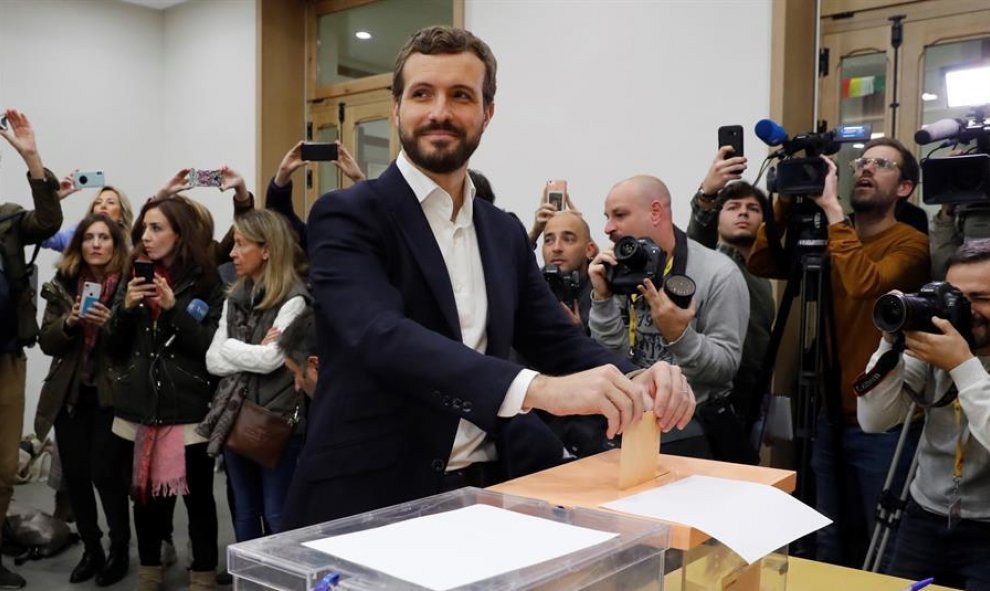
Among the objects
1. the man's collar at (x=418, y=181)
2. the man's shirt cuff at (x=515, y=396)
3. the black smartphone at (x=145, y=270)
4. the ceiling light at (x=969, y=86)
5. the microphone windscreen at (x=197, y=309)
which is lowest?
the microphone windscreen at (x=197, y=309)

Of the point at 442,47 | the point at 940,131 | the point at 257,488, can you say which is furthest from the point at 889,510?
the point at 257,488

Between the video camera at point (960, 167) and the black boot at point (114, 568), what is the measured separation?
290 cm

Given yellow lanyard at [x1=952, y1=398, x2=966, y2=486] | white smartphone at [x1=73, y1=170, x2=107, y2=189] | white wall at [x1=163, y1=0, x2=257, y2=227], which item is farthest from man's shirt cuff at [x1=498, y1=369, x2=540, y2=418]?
white wall at [x1=163, y1=0, x2=257, y2=227]

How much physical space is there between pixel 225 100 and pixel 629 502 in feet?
18.0

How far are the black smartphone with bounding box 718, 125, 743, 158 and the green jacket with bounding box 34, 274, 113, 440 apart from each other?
2307mm

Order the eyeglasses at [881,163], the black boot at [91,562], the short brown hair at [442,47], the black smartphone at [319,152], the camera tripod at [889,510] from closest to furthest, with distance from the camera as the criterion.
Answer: the short brown hair at [442,47] → the camera tripod at [889,510] → the eyeglasses at [881,163] → the black smartphone at [319,152] → the black boot at [91,562]

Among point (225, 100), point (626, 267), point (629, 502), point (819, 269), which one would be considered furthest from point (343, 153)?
point (225, 100)

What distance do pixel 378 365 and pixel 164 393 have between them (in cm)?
211

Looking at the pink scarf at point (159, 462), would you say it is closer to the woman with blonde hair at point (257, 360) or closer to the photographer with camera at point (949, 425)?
the woman with blonde hair at point (257, 360)

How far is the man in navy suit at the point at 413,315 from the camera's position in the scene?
1059 mm

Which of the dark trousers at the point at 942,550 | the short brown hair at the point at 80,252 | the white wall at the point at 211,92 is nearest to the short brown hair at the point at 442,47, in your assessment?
the dark trousers at the point at 942,550

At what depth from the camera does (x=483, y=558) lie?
0.62 meters

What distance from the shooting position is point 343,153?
9.64 ft

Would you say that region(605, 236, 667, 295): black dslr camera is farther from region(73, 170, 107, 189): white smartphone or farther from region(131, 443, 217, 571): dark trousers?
region(73, 170, 107, 189): white smartphone
